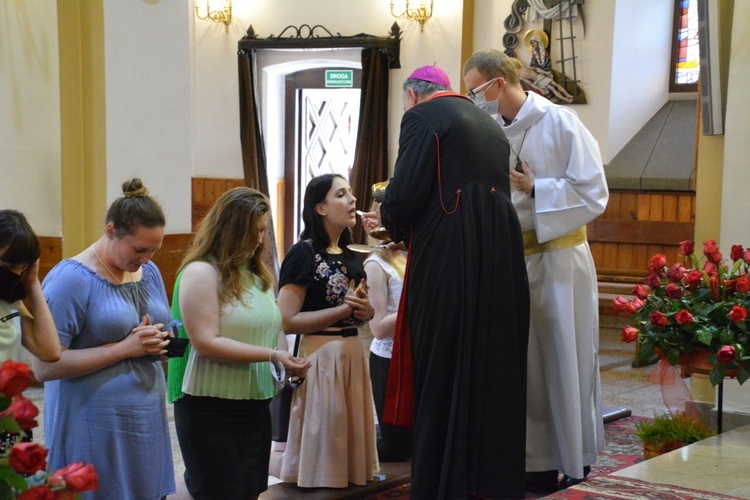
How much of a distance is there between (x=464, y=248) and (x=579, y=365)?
0.88 m

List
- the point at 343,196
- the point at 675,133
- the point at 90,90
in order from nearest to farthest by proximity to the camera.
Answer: the point at 343,196, the point at 90,90, the point at 675,133

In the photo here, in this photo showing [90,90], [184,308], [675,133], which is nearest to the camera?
[184,308]

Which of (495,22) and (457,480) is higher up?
(495,22)

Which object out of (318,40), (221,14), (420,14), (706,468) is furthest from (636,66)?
(706,468)

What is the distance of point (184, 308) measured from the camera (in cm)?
304

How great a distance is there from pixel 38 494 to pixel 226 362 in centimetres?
193

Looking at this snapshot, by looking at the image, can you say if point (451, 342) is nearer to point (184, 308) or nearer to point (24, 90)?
point (184, 308)

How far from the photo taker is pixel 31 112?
20.1 feet

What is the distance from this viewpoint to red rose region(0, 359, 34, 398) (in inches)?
46.0

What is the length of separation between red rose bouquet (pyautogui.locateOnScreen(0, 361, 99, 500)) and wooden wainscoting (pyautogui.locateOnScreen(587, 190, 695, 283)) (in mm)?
9064

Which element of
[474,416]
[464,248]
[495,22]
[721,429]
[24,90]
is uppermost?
[495,22]

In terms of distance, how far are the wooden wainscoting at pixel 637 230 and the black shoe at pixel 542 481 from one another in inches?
248

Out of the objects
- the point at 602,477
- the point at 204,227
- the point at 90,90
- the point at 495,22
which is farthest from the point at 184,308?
the point at 495,22

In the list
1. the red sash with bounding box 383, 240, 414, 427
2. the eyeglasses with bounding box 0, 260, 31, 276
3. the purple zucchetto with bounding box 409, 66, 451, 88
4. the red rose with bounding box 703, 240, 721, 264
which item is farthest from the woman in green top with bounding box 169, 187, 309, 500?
the red rose with bounding box 703, 240, 721, 264
